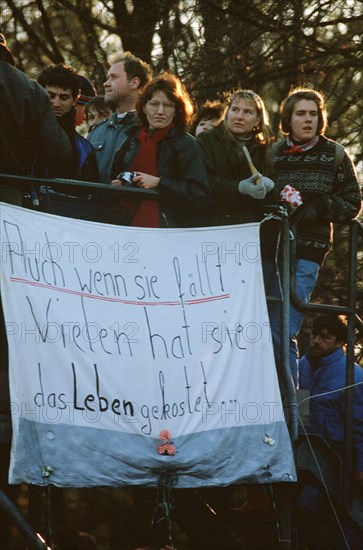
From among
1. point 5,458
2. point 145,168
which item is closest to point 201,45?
point 5,458

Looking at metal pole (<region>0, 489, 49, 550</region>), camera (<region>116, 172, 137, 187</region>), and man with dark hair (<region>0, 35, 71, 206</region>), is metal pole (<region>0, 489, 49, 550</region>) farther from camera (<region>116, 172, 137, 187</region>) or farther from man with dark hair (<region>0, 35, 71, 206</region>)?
camera (<region>116, 172, 137, 187</region>)

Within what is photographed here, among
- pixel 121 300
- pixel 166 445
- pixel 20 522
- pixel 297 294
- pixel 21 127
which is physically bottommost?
pixel 20 522

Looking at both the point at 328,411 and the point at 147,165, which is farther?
the point at 328,411

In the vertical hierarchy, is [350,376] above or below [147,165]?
below

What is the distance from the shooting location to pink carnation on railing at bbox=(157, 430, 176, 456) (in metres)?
5.98

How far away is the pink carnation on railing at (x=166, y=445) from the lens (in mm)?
5977

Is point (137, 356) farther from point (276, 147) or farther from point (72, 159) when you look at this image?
point (276, 147)

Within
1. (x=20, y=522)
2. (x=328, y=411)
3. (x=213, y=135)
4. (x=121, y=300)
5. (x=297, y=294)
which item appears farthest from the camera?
(x=328, y=411)

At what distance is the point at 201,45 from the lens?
36.1ft

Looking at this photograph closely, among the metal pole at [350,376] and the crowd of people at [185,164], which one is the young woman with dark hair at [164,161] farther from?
the metal pole at [350,376]

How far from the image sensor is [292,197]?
658 cm

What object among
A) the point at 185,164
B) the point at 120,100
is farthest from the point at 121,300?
the point at 120,100

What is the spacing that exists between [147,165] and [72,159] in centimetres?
39

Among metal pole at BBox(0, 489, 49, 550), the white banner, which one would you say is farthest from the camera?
metal pole at BBox(0, 489, 49, 550)
